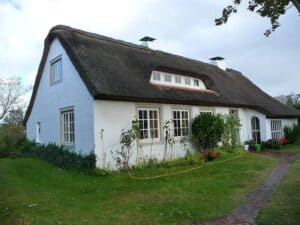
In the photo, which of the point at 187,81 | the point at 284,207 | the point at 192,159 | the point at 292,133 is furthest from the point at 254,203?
the point at 292,133

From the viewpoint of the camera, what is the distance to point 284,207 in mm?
6836

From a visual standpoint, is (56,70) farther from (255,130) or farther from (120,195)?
(255,130)

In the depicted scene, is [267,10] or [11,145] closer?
[267,10]

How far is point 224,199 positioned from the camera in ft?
25.1

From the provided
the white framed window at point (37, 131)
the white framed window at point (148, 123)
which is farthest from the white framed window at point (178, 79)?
the white framed window at point (37, 131)

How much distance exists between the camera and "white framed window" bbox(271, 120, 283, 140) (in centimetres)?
2125

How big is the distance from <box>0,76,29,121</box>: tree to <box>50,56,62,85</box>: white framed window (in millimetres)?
23125

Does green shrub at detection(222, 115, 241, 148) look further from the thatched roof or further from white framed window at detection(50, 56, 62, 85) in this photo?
white framed window at detection(50, 56, 62, 85)

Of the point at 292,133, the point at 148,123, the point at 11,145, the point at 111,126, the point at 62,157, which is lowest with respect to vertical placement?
the point at 62,157

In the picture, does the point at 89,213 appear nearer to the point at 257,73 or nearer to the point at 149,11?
the point at 149,11

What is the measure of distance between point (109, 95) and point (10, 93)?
1155 inches

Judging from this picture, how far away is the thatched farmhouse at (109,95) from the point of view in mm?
11836

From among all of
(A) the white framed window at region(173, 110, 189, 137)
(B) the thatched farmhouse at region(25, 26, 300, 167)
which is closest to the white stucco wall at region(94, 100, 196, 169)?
(B) the thatched farmhouse at region(25, 26, 300, 167)

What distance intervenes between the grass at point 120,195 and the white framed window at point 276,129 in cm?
953
